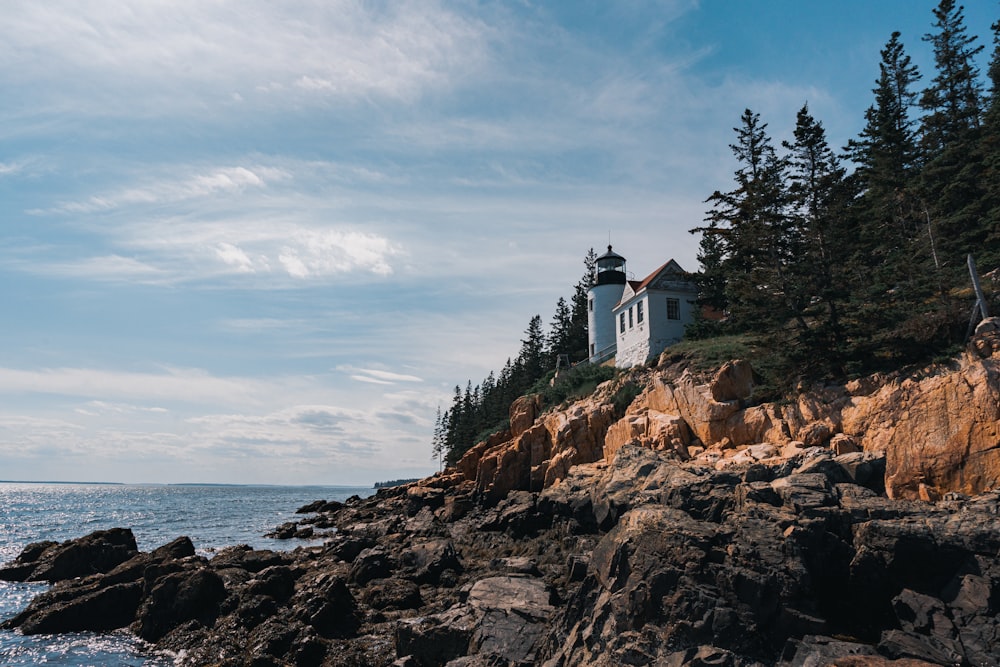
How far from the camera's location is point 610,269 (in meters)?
48.8

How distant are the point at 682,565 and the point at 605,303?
1444 inches

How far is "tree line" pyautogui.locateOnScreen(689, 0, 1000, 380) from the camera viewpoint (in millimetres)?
21328

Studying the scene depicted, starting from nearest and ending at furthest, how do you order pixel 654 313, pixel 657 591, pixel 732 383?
pixel 657 591, pixel 732 383, pixel 654 313

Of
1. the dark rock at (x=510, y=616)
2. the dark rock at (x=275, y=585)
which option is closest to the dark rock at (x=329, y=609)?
the dark rock at (x=275, y=585)

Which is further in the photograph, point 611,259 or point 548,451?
point 611,259

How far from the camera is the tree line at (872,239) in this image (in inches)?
840

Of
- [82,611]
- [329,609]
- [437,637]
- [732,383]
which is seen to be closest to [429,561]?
[329,609]

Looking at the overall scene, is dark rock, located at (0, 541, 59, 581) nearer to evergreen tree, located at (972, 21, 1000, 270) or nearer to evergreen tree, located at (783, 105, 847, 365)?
evergreen tree, located at (783, 105, 847, 365)

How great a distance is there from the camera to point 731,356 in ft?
87.2

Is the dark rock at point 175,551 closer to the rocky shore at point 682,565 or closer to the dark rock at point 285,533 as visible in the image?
the rocky shore at point 682,565

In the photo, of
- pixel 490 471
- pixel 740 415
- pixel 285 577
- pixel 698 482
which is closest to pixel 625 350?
pixel 490 471

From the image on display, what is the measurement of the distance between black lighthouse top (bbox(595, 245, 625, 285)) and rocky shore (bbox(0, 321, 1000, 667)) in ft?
65.2

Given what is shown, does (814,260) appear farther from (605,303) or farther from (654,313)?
(605,303)

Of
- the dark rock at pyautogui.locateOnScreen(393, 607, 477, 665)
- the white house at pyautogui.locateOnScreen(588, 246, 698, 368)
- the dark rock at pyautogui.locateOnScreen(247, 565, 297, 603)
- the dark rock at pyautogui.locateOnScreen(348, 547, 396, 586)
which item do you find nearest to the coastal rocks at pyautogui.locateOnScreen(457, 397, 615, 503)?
the white house at pyautogui.locateOnScreen(588, 246, 698, 368)
